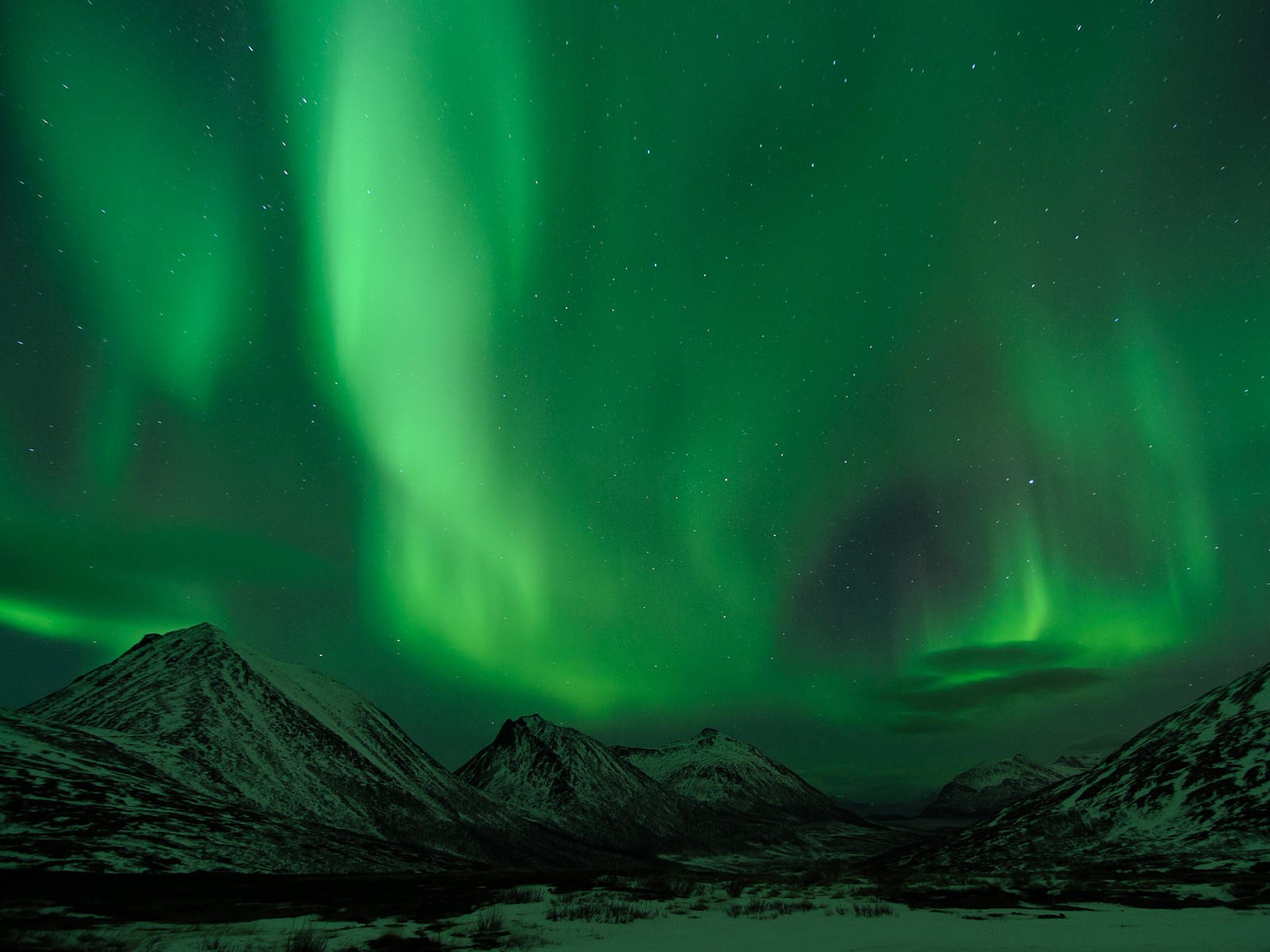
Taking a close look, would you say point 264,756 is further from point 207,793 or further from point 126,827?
point 126,827

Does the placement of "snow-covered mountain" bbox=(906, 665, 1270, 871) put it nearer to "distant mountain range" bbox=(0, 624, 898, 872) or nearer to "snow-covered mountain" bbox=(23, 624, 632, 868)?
"distant mountain range" bbox=(0, 624, 898, 872)

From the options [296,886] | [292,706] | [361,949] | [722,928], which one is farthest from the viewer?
[292,706]

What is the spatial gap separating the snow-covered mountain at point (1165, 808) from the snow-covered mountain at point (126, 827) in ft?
288

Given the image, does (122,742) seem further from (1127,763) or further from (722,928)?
(1127,763)

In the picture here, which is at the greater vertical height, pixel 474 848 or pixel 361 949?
pixel 361 949

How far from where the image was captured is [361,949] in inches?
635

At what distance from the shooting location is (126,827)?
244 ft

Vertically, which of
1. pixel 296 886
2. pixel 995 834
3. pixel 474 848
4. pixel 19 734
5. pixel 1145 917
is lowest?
pixel 474 848

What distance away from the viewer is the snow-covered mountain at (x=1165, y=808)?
69312mm

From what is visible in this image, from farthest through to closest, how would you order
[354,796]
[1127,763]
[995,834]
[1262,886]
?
1. [354,796]
2. [1127,763]
3. [995,834]
4. [1262,886]

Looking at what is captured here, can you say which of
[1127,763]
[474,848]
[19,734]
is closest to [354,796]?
[474,848]

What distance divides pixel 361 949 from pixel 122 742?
16402 cm

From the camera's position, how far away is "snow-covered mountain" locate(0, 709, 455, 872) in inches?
2562

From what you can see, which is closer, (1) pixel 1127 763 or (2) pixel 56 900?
(2) pixel 56 900
